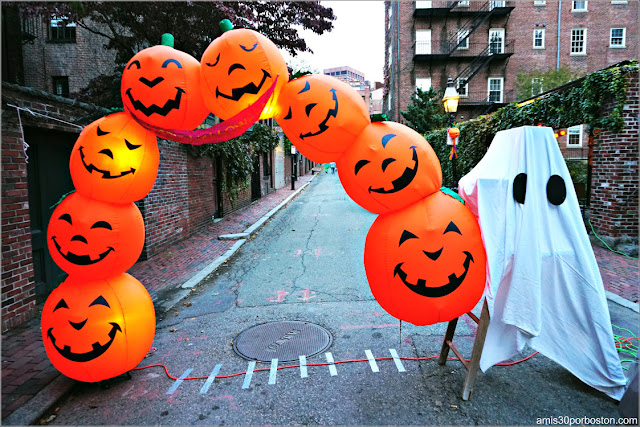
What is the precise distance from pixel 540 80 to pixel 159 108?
30.2 meters

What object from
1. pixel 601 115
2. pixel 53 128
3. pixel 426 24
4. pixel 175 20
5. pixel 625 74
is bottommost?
pixel 53 128

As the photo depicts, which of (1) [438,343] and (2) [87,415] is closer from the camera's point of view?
(2) [87,415]

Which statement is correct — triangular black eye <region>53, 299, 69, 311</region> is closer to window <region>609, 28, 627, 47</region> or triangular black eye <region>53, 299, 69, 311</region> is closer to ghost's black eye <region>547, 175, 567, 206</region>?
ghost's black eye <region>547, 175, 567, 206</region>

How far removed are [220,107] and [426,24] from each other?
31213 millimetres

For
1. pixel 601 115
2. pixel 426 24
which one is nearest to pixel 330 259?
pixel 601 115

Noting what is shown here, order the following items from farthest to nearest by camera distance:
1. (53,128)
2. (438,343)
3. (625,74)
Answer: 1. (625,74)
2. (53,128)
3. (438,343)

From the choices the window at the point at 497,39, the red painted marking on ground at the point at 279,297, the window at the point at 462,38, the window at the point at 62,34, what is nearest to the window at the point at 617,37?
the window at the point at 497,39

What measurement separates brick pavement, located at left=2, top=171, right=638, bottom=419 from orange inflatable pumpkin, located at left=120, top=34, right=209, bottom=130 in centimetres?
278

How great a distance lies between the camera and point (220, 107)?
2.81 metres

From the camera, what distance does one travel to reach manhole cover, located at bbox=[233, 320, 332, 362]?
12.8ft

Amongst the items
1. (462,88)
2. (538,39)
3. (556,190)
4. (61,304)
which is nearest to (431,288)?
(556,190)

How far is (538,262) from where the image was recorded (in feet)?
8.88

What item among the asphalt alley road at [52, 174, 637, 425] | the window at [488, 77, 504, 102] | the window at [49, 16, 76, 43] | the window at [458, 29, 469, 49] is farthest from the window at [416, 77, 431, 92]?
the asphalt alley road at [52, 174, 637, 425]

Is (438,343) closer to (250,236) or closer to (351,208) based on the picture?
(250,236)
